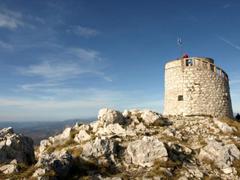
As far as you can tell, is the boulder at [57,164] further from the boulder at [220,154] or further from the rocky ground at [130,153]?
the boulder at [220,154]

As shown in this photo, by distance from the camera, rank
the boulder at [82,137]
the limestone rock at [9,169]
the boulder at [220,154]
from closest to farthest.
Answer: the limestone rock at [9,169], the boulder at [220,154], the boulder at [82,137]

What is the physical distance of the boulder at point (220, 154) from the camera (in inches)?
1051

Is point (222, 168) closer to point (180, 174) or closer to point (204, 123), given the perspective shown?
point (180, 174)

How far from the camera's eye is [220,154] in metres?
27.2

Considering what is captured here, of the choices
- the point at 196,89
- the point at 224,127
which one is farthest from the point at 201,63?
the point at 224,127

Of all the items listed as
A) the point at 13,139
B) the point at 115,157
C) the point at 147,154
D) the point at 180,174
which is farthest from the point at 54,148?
the point at 180,174

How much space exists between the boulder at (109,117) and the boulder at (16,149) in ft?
32.4

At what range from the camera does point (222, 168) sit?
2623cm

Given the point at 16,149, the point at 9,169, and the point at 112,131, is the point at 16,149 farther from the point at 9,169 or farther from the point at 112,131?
the point at 112,131

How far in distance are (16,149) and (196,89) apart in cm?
2610

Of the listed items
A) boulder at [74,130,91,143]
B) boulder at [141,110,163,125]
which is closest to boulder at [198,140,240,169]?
boulder at [141,110,163,125]

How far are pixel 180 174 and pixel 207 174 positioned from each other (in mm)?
2669

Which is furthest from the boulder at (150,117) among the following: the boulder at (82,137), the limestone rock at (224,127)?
the boulder at (82,137)

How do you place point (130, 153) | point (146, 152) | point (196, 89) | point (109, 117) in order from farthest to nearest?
point (196, 89)
point (109, 117)
point (130, 153)
point (146, 152)
